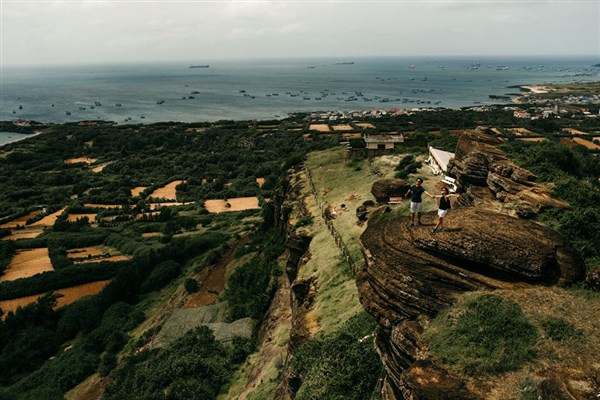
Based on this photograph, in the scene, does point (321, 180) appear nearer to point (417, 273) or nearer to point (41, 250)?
point (417, 273)

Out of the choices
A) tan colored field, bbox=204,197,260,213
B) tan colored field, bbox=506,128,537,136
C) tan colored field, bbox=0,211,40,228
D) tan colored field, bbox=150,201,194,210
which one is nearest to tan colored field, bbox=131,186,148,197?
tan colored field, bbox=150,201,194,210

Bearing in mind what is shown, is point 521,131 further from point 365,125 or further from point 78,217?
point 78,217

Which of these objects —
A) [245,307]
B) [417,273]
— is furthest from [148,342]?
[417,273]

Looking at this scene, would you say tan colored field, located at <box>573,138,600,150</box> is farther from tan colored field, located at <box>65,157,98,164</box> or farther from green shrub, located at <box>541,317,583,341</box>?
tan colored field, located at <box>65,157,98,164</box>

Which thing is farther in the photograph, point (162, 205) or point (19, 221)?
point (162, 205)

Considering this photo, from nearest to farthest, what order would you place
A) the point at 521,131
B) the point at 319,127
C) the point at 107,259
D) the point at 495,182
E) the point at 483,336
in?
the point at 483,336
the point at 495,182
the point at 107,259
the point at 521,131
the point at 319,127

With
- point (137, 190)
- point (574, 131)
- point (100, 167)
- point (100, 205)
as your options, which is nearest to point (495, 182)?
point (100, 205)
